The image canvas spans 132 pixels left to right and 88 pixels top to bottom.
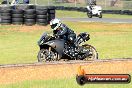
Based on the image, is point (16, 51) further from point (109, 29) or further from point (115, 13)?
point (115, 13)

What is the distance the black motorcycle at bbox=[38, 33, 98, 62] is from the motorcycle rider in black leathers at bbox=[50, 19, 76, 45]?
12 cm

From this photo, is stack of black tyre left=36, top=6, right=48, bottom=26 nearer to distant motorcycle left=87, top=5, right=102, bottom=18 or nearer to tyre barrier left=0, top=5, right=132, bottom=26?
tyre barrier left=0, top=5, right=132, bottom=26

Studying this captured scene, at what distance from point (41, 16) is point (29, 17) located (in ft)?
2.83

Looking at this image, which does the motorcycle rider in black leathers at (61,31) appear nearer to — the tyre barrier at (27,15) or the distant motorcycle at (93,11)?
the tyre barrier at (27,15)

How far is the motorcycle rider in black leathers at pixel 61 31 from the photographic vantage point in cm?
1115

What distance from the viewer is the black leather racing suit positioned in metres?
11.2

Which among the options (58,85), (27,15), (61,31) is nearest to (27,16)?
(27,15)

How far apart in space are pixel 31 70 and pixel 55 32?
7.32 ft

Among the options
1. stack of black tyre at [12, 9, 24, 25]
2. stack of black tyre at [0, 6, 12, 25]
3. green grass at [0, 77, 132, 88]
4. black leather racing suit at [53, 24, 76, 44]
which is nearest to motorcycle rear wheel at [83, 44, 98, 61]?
black leather racing suit at [53, 24, 76, 44]

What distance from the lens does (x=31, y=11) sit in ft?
82.9

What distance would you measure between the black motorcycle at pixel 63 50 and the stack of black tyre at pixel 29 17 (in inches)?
547

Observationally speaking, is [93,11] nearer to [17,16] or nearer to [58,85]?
[17,16]

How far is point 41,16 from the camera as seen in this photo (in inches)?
1008

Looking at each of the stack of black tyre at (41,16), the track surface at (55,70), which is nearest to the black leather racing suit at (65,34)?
the track surface at (55,70)
